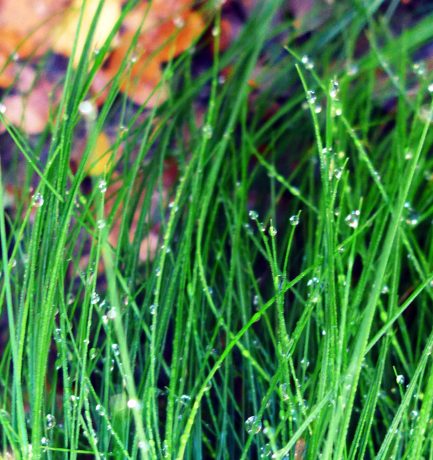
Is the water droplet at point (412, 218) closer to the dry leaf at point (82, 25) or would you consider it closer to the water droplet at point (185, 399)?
the water droplet at point (185, 399)

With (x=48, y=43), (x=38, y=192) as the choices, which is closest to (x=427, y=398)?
(x=38, y=192)

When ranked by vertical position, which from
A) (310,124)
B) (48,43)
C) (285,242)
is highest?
(48,43)

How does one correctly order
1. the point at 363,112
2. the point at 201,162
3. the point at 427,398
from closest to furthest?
the point at 427,398 < the point at 201,162 < the point at 363,112

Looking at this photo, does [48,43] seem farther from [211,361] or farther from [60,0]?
[211,361]

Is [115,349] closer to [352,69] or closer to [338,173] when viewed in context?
[338,173]

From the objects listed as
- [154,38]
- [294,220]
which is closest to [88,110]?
[294,220]

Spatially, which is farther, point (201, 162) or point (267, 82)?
point (267, 82)

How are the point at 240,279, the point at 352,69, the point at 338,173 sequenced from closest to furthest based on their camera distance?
the point at 338,173 < the point at 240,279 < the point at 352,69

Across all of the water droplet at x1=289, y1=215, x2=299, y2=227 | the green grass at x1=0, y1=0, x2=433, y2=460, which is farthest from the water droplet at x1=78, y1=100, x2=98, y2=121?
the water droplet at x1=289, y1=215, x2=299, y2=227
